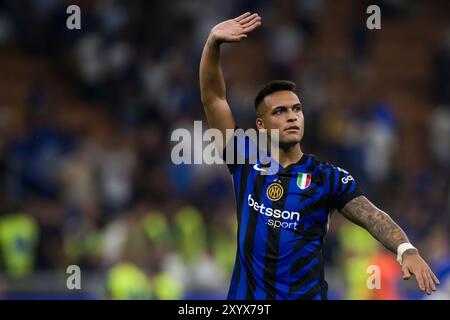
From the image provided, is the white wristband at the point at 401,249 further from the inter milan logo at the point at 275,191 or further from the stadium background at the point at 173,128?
the stadium background at the point at 173,128

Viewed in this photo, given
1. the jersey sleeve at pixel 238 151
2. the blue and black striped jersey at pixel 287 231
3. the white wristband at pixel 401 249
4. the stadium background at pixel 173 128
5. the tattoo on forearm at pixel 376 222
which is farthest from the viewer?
the stadium background at pixel 173 128

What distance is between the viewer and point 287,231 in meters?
6.11

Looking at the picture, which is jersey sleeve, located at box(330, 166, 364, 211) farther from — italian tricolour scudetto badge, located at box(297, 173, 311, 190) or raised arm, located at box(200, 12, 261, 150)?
raised arm, located at box(200, 12, 261, 150)

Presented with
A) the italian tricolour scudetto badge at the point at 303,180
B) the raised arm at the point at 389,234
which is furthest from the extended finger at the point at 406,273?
the italian tricolour scudetto badge at the point at 303,180

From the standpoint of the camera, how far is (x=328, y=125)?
51.1 ft

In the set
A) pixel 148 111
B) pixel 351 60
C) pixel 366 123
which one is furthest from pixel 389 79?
pixel 148 111

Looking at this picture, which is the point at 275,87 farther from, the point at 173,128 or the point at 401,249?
the point at 173,128

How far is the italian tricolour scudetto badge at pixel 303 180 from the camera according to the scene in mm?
6211

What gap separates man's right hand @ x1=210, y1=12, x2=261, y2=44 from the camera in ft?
20.4

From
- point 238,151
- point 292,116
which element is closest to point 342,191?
point 292,116

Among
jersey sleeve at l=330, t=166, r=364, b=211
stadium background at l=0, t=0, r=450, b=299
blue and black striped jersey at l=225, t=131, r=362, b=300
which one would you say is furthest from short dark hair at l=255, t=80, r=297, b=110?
stadium background at l=0, t=0, r=450, b=299

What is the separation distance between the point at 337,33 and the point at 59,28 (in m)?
5.04
